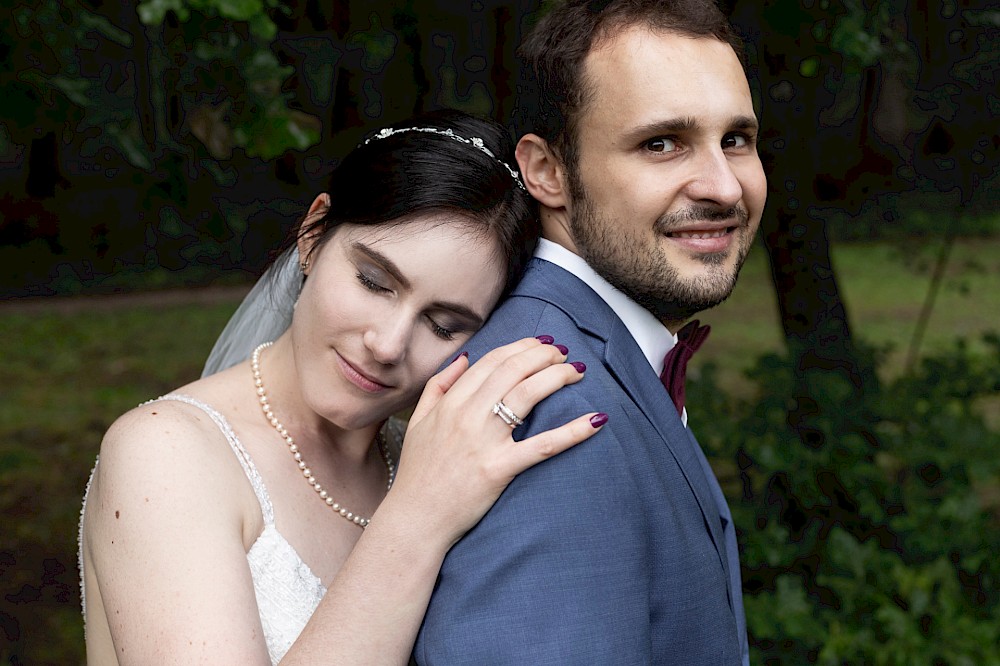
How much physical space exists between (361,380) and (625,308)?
A: 62 centimetres

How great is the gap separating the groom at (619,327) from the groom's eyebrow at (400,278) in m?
0.08

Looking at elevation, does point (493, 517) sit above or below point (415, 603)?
above

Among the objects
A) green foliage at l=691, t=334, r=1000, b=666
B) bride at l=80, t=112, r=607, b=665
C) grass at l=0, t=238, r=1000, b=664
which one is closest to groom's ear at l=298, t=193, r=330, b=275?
bride at l=80, t=112, r=607, b=665

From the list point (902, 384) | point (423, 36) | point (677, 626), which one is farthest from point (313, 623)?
point (902, 384)

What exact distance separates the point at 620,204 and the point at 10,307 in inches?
535

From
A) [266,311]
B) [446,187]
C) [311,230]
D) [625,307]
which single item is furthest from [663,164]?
[266,311]

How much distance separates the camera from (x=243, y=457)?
2.53 meters

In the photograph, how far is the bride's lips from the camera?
2.46m

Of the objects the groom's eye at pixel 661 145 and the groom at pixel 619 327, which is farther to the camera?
the groom's eye at pixel 661 145

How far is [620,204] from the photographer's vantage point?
2223 mm

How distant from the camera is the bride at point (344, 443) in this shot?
202 cm

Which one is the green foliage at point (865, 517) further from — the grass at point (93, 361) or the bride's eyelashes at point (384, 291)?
the bride's eyelashes at point (384, 291)

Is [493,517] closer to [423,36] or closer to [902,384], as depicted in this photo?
[423,36]

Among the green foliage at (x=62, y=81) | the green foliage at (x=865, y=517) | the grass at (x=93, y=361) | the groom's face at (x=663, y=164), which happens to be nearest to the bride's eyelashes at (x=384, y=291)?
the groom's face at (x=663, y=164)
